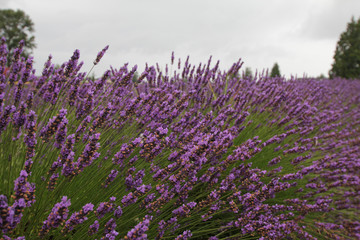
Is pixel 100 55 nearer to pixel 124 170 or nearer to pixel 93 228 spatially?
pixel 124 170

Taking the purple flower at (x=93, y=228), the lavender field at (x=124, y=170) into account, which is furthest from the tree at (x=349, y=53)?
the purple flower at (x=93, y=228)

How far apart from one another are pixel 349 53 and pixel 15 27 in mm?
45406

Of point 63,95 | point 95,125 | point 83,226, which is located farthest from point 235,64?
point 83,226

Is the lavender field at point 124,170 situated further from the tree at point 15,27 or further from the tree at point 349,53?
the tree at point 15,27

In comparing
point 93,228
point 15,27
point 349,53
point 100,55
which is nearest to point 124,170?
point 93,228

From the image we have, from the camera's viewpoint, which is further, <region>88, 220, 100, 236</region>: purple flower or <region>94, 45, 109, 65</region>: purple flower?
<region>94, 45, 109, 65</region>: purple flower

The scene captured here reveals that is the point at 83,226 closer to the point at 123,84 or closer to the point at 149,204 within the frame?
the point at 149,204

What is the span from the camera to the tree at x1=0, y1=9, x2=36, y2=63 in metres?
37.0

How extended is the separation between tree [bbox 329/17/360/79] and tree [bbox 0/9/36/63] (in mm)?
40704

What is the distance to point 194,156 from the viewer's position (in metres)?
1.36

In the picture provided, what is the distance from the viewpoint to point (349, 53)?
88.0 feet

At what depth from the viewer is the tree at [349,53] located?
26.4 metres

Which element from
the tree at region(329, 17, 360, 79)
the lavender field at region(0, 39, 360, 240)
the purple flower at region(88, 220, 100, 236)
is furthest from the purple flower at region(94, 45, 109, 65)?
the tree at region(329, 17, 360, 79)

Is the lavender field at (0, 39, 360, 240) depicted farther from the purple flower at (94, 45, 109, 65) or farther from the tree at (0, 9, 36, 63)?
the tree at (0, 9, 36, 63)
